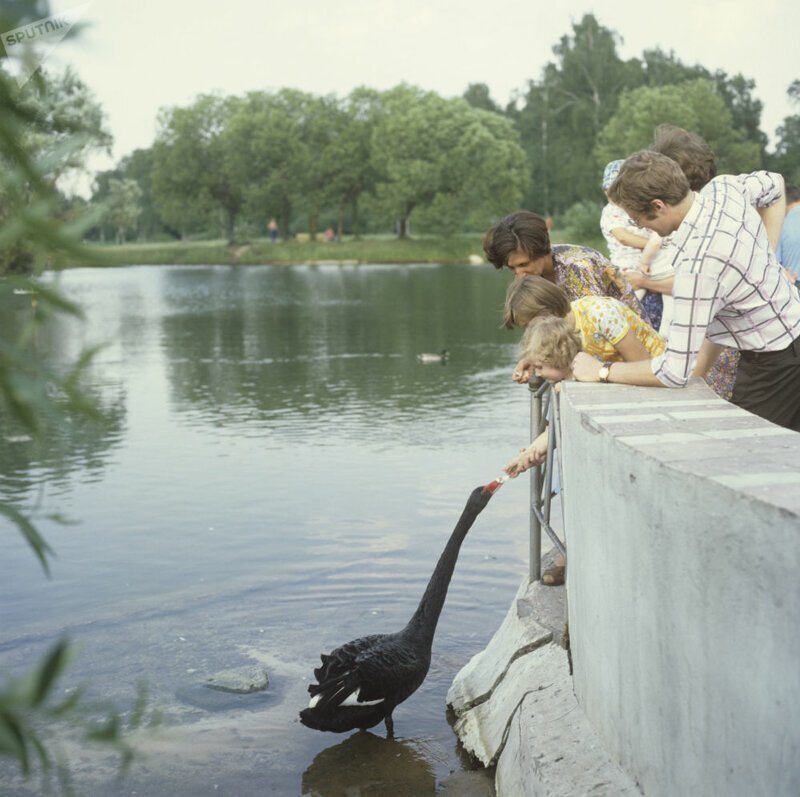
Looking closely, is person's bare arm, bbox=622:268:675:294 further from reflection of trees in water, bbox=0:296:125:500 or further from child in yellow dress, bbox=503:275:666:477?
reflection of trees in water, bbox=0:296:125:500

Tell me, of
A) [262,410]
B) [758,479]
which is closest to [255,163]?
[262,410]

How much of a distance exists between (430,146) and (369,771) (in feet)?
259

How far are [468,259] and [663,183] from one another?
7181 cm

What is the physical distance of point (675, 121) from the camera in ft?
238

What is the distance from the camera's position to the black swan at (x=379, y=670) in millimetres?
5395

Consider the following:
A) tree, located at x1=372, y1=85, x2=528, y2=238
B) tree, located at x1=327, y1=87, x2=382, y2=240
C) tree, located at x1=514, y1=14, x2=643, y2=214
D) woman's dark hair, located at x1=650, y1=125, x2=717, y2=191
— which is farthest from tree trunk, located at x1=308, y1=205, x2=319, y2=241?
woman's dark hair, located at x1=650, y1=125, x2=717, y2=191

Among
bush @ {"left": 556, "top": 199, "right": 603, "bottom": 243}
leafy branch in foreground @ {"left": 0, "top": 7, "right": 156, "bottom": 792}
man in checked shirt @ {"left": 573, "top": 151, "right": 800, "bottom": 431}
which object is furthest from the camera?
bush @ {"left": 556, "top": 199, "right": 603, "bottom": 243}

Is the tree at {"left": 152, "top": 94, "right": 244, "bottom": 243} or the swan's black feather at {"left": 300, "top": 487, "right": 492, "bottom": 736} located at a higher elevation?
the tree at {"left": 152, "top": 94, "right": 244, "bottom": 243}

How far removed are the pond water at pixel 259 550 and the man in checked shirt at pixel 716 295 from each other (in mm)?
2113

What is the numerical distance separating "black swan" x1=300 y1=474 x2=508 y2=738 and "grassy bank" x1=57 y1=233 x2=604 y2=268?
218 feet

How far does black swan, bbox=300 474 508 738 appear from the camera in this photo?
5.39 m

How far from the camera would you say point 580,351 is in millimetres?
4758

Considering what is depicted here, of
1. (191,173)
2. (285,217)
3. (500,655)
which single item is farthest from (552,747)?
(191,173)

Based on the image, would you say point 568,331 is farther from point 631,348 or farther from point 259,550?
point 259,550
